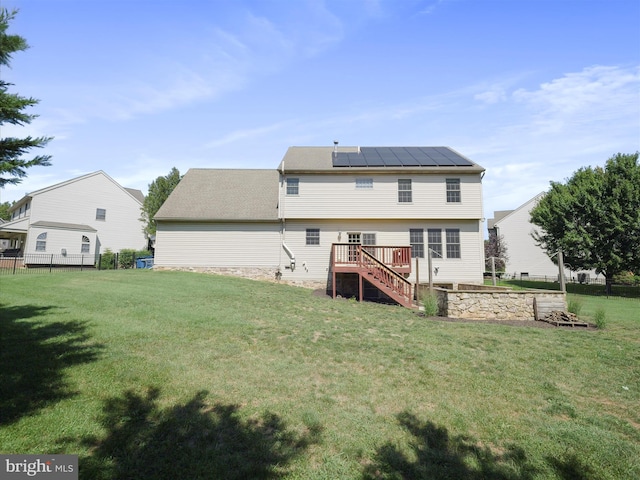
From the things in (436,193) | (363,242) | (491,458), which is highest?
(436,193)

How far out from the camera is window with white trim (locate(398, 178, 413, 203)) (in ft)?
62.4

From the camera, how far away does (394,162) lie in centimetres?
1945

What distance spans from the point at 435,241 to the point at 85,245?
30615mm

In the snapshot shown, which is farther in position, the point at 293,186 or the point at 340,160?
the point at 340,160

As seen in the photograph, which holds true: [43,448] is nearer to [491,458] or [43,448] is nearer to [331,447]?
[331,447]

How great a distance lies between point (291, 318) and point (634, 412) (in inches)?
294

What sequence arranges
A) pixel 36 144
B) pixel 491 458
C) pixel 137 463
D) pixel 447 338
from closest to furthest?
pixel 137 463
pixel 491 458
pixel 36 144
pixel 447 338

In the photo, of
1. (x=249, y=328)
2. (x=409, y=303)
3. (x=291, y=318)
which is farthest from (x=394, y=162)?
(x=249, y=328)

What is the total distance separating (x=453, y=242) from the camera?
62.1 ft

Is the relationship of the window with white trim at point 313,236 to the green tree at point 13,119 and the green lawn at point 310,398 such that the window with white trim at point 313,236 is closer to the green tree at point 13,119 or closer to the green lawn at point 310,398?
the green lawn at point 310,398

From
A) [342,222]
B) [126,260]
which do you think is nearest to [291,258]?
[342,222]

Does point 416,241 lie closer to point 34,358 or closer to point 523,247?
point 34,358
